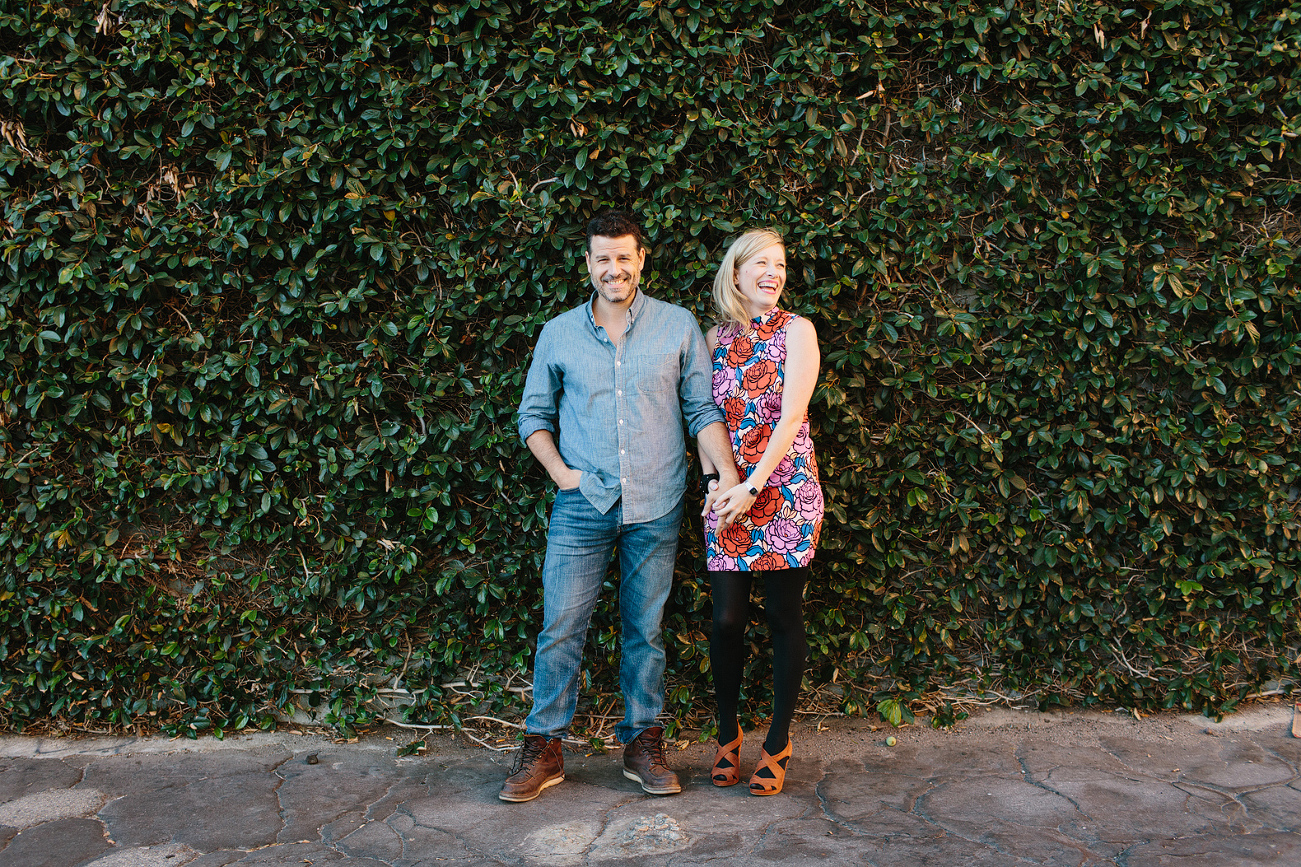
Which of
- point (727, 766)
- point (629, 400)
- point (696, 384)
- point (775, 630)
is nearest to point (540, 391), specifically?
point (629, 400)

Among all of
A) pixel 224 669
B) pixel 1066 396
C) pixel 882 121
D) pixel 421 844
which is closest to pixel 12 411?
pixel 224 669

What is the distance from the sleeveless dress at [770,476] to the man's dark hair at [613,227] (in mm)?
516

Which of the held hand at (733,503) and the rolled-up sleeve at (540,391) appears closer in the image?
the held hand at (733,503)

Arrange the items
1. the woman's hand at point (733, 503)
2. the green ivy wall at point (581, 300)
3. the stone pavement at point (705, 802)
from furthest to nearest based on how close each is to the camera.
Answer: the green ivy wall at point (581, 300) < the woman's hand at point (733, 503) < the stone pavement at point (705, 802)

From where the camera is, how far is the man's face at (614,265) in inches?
111

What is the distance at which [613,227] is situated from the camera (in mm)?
2812

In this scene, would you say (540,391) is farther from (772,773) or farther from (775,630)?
(772,773)

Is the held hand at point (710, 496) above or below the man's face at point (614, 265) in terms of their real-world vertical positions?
below

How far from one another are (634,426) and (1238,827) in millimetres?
2298

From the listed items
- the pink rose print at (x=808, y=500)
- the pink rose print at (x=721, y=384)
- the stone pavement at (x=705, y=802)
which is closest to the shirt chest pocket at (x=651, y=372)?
the pink rose print at (x=721, y=384)

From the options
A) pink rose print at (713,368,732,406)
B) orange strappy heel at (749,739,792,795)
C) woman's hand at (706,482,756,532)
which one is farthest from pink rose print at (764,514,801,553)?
orange strappy heel at (749,739,792,795)

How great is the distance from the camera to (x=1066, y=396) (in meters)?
3.28

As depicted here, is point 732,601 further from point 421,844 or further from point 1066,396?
point 1066,396

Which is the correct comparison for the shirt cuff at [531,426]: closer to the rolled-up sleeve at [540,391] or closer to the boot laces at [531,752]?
the rolled-up sleeve at [540,391]
